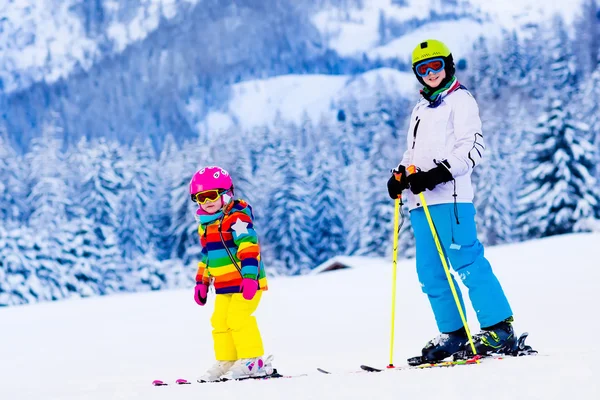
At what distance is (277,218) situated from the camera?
51281 mm

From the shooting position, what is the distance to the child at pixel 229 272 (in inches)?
182

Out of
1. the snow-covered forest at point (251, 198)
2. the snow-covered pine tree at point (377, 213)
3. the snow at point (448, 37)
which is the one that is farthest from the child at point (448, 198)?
the snow at point (448, 37)

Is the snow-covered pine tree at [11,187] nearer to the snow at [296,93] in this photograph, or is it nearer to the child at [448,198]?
the child at [448,198]

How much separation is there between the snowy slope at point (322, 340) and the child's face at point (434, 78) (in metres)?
1.79

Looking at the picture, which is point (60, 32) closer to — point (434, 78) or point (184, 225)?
point (184, 225)

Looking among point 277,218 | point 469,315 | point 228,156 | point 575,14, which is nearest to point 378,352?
point 469,315

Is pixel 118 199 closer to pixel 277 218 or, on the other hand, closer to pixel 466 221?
pixel 277 218

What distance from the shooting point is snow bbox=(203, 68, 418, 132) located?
11144 centimetres

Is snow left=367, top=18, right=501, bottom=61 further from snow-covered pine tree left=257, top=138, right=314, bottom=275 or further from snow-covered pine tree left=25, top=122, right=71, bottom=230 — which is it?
Result: snow-covered pine tree left=25, top=122, right=71, bottom=230

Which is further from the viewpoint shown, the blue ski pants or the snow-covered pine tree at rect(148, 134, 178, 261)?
the snow-covered pine tree at rect(148, 134, 178, 261)

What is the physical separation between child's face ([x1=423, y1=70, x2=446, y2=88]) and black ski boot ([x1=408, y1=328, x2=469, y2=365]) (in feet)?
5.29

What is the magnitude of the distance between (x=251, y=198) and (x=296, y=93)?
291ft

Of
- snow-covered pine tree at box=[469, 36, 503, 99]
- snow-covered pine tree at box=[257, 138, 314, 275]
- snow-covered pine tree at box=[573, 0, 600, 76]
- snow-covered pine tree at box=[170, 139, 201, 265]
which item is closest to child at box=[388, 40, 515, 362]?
snow-covered pine tree at box=[170, 139, 201, 265]

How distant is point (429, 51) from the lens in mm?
4430
